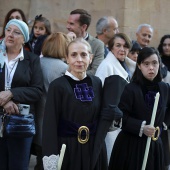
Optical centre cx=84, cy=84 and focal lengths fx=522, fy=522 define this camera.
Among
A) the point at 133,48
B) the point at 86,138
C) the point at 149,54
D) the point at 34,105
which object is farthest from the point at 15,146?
the point at 133,48

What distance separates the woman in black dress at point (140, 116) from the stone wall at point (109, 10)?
4117 mm

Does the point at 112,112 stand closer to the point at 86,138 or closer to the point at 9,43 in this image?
the point at 86,138

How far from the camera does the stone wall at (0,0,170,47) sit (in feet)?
29.3

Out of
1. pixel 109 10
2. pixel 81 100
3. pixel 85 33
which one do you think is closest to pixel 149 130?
pixel 81 100

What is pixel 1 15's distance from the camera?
8930 mm

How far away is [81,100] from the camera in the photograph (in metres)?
4.03

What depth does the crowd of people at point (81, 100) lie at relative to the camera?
4.01m

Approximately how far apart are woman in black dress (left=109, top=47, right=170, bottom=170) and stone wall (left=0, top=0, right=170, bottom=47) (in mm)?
4117

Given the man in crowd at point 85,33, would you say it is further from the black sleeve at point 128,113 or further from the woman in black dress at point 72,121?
the woman in black dress at point 72,121

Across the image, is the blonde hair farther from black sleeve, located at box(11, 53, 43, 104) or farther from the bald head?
Result: the bald head

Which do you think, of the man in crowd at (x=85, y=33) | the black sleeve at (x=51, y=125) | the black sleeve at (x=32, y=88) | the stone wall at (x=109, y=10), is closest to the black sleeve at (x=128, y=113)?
the black sleeve at (x=32, y=88)

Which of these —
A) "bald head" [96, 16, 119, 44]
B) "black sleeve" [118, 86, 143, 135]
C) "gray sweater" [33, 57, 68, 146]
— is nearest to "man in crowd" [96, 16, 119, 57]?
"bald head" [96, 16, 119, 44]

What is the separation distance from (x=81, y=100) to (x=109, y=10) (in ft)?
17.2

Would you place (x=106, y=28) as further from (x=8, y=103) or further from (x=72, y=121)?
(x=72, y=121)
